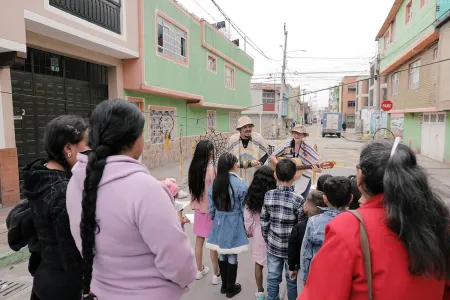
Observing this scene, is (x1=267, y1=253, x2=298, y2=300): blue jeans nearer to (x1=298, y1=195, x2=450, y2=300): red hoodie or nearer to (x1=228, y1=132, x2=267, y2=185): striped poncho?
(x1=298, y1=195, x2=450, y2=300): red hoodie

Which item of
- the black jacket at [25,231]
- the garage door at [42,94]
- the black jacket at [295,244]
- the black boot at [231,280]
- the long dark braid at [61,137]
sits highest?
the garage door at [42,94]

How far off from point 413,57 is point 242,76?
1010 centimetres

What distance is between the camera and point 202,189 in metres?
3.56

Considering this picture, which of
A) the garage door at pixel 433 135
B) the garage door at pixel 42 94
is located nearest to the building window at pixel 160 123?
the garage door at pixel 42 94

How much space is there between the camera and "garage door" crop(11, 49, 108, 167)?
693cm

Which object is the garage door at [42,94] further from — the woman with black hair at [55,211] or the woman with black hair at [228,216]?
the woman with black hair at [55,211]

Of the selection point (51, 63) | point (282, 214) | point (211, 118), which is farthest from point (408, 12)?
point (282, 214)

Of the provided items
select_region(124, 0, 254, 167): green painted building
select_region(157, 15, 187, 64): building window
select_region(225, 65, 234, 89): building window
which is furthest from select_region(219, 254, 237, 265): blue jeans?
select_region(225, 65, 234, 89): building window

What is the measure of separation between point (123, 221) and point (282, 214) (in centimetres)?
168

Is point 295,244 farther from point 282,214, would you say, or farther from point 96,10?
point 96,10

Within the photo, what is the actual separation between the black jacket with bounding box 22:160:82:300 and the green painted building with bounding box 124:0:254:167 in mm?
8747

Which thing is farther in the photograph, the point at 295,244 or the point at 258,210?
the point at 258,210

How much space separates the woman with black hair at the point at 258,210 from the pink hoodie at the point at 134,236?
167 centimetres

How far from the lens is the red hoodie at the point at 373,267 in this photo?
111cm
